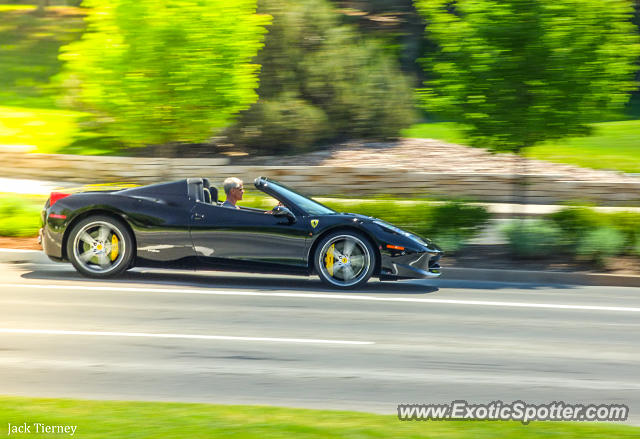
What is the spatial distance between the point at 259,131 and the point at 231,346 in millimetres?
15509

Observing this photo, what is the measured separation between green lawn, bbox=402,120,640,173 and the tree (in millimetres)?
8549

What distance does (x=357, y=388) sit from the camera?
5.67 m

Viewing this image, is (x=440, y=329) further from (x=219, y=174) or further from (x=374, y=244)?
(x=219, y=174)

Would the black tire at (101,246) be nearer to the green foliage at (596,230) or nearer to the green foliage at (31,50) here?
the green foliage at (596,230)

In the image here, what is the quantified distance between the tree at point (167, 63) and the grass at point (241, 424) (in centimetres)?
947

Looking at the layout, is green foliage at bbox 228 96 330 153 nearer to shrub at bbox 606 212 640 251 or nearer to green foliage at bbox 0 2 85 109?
shrub at bbox 606 212 640 251

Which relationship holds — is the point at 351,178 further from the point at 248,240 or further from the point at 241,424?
the point at 241,424

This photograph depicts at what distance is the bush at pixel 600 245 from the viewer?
11.6m

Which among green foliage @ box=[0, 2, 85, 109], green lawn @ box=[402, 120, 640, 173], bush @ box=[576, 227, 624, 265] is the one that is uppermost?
green foliage @ box=[0, 2, 85, 109]

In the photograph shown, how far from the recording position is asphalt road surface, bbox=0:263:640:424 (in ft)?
18.4

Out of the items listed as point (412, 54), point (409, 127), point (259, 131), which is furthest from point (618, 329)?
point (412, 54)

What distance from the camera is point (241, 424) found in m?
4.35

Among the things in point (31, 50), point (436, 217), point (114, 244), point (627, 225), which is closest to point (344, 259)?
point (114, 244)

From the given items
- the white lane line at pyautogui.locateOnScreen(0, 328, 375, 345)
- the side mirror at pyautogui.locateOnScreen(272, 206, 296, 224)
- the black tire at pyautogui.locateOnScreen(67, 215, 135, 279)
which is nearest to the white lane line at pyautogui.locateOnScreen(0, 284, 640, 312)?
the black tire at pyautogui.locateOnScreen(67, 215, 135, 279)
